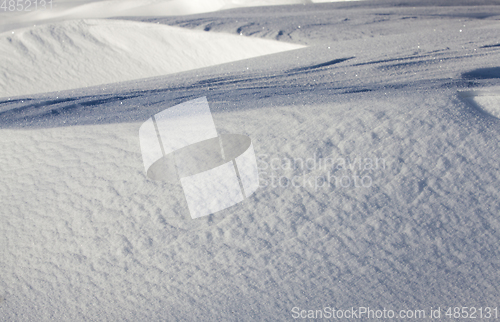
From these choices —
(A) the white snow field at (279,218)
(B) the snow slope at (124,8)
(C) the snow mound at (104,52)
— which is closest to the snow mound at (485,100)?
(A) the white snow field at (279,218)

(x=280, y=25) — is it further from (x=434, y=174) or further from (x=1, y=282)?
(x=1, y=282)

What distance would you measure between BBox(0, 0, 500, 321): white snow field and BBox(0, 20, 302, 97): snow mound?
1.88 metres

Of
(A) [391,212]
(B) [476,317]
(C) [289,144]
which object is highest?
(C) [289,144]

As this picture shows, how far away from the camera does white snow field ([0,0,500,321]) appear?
0.89 meters

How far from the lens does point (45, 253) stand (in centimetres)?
101

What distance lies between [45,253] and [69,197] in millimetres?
174

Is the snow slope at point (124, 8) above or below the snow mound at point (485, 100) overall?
above

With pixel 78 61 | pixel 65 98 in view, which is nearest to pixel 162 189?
pixel 65 98

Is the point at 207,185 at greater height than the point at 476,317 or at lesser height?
greater

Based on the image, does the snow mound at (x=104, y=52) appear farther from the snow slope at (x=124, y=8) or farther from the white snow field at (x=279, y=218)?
the white snow field at (x=279, y=218)

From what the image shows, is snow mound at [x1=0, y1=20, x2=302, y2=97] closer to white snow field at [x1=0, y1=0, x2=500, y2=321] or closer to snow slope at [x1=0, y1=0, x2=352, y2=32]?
snow slope at [x1=0, y1=0, x2=352, y2=32]

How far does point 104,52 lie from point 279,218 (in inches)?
121

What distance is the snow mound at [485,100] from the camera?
1241mm

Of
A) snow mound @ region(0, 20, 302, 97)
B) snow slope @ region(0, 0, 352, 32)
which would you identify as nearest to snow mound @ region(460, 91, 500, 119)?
snow mound @ region(0, 20, 302, 97)
